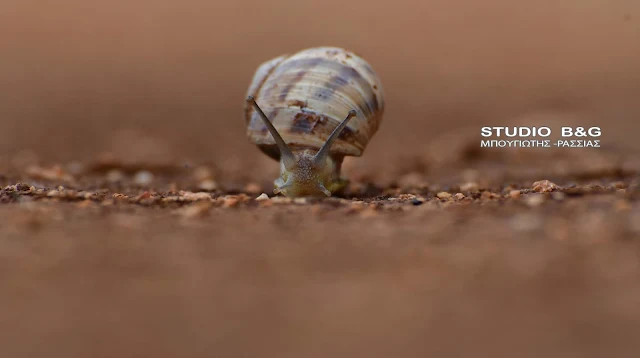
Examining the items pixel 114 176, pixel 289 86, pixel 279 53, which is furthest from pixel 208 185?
pixel 279 53

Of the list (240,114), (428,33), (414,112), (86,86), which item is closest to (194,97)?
(240,114)

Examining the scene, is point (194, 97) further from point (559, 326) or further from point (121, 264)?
point (559, 326)

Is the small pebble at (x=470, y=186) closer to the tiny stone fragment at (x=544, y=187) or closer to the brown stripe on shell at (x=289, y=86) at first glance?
the tiny stone fragment at (x=544, y=187)

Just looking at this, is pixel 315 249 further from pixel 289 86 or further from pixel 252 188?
pixel 252 188

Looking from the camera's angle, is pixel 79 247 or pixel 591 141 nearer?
pixel 79 247

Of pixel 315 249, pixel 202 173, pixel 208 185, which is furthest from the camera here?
pixel 202 173

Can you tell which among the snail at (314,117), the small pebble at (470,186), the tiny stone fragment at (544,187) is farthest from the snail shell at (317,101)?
the tiny stone fragment at (544,187)
